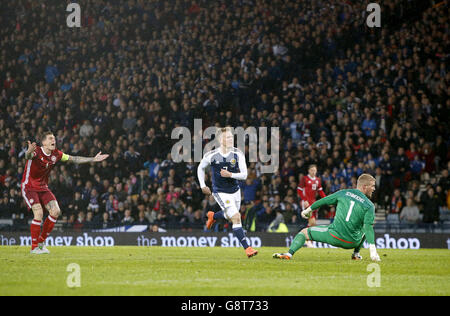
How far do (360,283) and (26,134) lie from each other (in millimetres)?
21986

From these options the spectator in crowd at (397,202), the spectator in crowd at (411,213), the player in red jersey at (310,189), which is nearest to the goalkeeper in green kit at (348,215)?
the player in red jersey at (310,189)

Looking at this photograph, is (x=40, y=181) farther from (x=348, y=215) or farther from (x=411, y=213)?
(x=411, y=213)

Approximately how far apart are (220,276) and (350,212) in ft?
10.0

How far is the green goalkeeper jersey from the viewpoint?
39.1 ft

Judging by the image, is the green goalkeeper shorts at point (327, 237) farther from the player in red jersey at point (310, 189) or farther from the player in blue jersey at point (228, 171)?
the player in red jersey at point (310, 189)

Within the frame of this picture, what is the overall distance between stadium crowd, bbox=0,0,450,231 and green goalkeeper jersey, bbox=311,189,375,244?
8797 mm

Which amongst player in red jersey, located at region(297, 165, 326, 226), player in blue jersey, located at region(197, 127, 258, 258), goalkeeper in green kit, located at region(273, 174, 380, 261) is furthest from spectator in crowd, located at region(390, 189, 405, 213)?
goalkeeper in green kit, located at region(273, 174, 380, 261)

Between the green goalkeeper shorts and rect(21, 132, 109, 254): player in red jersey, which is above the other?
rect(21, 132, 109, 254): player in red jersey

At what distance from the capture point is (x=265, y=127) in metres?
24.6

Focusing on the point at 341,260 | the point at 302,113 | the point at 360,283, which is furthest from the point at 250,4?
the point at 360,283

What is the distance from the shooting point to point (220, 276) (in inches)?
397

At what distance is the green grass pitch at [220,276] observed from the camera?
841 cm

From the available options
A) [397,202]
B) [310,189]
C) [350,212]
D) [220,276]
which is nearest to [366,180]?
[350,212]

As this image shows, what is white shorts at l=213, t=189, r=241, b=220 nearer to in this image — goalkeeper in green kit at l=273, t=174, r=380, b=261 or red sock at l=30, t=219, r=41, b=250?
goalkeeper in green kit at l=273, t=174, r=380, b=261
